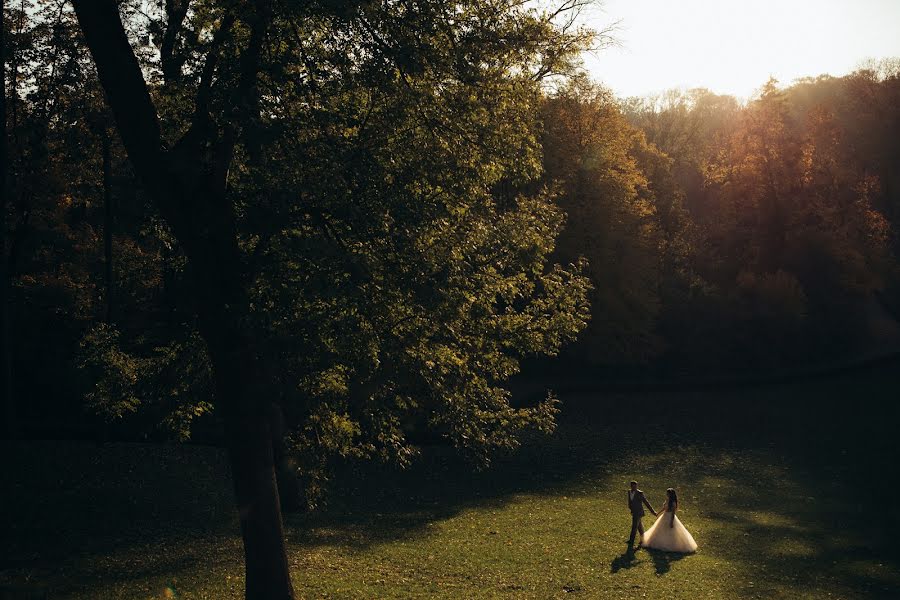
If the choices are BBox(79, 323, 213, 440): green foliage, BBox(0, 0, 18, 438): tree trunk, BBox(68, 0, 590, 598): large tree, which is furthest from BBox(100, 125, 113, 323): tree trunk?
BBox(68, 0, 590, 598): large tree

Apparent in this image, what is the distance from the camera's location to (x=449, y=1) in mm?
12367

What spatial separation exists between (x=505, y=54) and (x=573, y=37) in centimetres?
240

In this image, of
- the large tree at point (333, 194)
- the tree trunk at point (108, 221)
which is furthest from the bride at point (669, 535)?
the tree trunk at point (108, 221)

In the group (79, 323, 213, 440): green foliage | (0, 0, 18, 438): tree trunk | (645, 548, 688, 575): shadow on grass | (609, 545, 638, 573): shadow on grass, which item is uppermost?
(0, 0, 18, 438): tree trunk

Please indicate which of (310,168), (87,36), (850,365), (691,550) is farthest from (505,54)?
(850,365)

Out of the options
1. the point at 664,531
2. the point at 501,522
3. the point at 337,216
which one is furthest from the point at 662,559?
the point at 337,216

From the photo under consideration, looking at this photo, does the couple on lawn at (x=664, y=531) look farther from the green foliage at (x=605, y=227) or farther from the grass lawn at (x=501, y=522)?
the green foliage at (x=605, y=227)

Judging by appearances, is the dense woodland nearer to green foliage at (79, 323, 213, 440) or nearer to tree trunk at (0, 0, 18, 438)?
green foliage at (79, 323, 213, 440)

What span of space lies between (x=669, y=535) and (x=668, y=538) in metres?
0.09

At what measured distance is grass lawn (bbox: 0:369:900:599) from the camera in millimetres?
17125

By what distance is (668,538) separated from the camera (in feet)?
70.7

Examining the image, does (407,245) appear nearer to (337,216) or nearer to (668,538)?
(337,216)

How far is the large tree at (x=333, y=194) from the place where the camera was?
1172 centimetres

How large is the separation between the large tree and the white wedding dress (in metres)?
10.3
